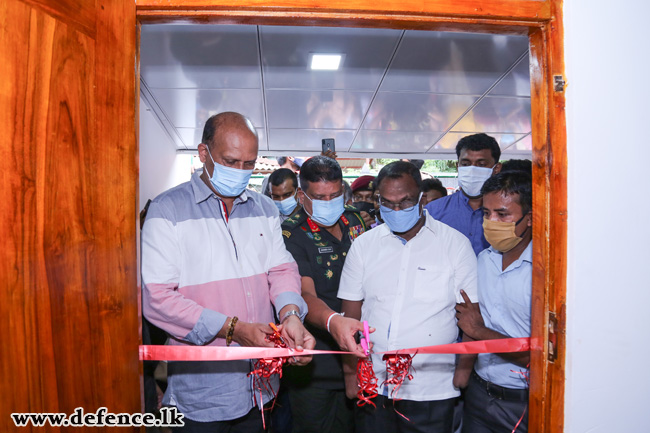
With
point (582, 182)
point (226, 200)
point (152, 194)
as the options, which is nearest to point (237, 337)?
point (226, 200)

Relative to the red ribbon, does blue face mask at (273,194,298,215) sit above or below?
above

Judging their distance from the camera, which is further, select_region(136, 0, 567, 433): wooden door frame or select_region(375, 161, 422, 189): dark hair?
select_region(375, 161, 422, 189): dark hair

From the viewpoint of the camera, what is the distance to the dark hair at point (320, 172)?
109 inches

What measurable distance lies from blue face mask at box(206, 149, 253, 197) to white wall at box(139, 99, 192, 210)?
3088mm

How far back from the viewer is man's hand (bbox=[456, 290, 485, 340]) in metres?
2.09

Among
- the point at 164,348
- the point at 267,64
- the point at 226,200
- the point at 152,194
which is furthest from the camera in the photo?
the point at 152,194

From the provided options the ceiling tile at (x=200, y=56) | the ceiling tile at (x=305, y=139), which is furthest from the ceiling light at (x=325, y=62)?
the ceiling tile at (x=305, y=139)

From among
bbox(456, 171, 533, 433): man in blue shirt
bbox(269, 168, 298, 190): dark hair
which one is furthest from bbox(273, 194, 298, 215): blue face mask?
bbox(456, 171, 533, 433): man in blue shirt

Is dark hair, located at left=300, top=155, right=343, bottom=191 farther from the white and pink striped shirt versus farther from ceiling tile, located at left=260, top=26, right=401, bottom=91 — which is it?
ceiling tile, located at left=260, top=26, right=401, bottom=91

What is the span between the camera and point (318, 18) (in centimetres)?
144

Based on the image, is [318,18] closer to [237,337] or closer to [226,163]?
[226,163]

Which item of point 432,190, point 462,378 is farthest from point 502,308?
point 432,190

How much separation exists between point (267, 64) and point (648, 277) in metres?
3.32

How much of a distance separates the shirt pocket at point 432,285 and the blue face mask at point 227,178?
1.08 meters
